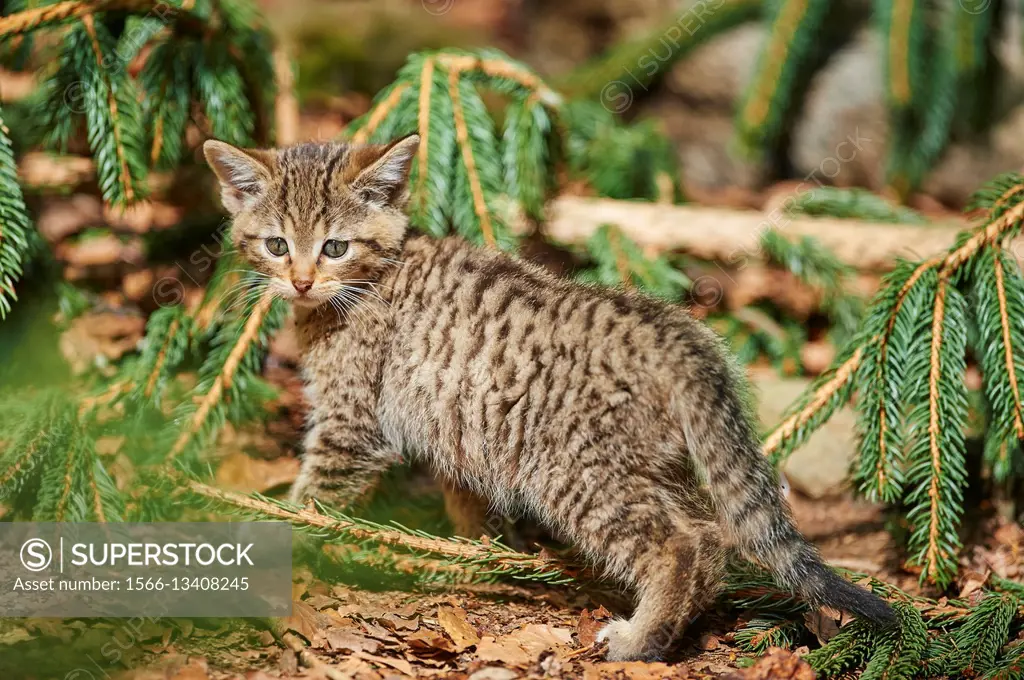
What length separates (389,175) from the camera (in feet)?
12.4

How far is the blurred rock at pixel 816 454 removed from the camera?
14.8 feet

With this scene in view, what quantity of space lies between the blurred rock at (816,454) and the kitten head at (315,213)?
2075 millimetres

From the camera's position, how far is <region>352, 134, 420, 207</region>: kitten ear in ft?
12.0

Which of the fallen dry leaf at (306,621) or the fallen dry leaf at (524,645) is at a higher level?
the fallen dry leaf at (306,621)

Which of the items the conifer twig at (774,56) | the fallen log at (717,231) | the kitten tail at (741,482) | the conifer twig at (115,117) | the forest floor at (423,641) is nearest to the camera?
the forest floor at (423,641)

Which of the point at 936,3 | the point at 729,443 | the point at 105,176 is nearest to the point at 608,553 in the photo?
the point at 729,443

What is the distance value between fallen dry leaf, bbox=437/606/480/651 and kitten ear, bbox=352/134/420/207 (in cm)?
175

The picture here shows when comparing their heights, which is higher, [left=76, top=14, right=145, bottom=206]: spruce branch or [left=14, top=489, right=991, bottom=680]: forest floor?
[left=76, top=14, right=145, bottom=206]: spruce branch

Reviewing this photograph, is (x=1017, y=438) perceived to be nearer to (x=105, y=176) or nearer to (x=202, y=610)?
(x=202, y=610)

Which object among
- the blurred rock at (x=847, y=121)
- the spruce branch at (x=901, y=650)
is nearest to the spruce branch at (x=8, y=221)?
the spruce branch at (x=901, y=650)

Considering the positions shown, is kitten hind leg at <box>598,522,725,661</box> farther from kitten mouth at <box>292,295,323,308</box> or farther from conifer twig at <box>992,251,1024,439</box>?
kitten mouth at <box>292,295,323,308</box>

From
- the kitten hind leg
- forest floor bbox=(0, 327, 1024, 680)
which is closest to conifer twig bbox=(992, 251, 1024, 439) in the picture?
forest floor bbox=(0, 327, 1024, 680)

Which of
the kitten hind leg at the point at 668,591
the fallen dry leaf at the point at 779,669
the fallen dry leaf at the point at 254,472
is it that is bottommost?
the fallen dry leaf at the point at 779,669

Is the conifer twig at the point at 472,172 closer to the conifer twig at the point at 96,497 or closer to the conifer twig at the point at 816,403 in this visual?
→ the conifer twig at the point at 816,403
